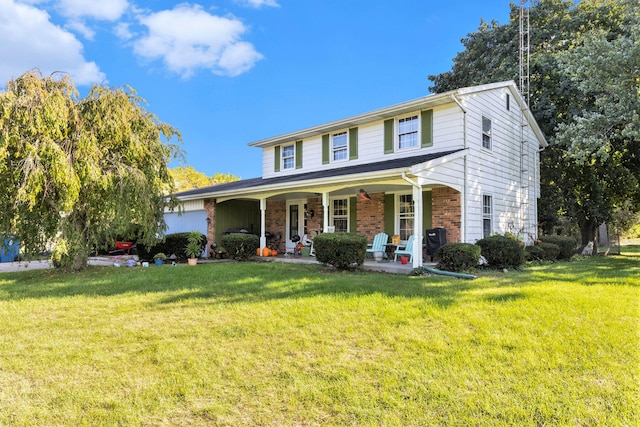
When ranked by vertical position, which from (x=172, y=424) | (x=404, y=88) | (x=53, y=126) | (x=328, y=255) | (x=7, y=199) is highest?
(x=404, y=88)

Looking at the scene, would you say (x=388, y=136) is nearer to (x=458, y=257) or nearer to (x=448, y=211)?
(x=448, y=211)

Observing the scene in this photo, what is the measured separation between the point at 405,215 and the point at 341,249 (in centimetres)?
412

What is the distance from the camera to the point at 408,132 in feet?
40.2

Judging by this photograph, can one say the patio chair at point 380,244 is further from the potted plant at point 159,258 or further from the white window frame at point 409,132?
the potted plant at point 159,258

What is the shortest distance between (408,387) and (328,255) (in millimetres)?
6078

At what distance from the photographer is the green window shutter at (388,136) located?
12531 mm

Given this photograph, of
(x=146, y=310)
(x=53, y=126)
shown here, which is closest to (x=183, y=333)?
(x=146, y=310)

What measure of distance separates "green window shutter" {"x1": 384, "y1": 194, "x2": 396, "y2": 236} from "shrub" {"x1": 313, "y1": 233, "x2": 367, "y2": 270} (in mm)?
3529

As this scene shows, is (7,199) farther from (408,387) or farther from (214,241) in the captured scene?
(408,387)

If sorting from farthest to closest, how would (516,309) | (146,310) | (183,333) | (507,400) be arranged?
(146,310) < (516,309) < (183,333) < (507,400)

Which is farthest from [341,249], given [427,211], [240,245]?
[240,245]

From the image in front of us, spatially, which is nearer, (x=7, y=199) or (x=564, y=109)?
(x=7, y=199)

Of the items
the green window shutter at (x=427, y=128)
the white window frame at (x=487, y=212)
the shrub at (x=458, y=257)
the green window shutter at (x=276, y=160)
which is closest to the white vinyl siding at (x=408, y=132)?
the green window shutter at (x=427, y=128)

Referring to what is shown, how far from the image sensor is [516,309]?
5270mm
